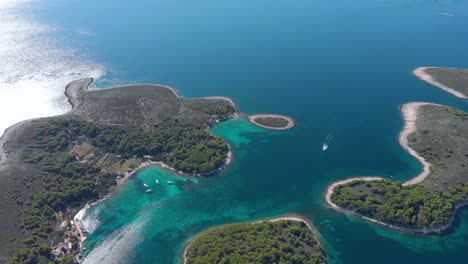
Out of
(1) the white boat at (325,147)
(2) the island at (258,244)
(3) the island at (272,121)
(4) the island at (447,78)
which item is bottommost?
(2) the island at (258,244)

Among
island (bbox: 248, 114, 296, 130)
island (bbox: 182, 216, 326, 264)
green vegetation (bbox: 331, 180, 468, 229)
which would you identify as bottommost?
island (bbox: 182, 216, 326, 264)

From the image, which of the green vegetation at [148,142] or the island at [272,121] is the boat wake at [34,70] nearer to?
the green vegetation at [148,142]

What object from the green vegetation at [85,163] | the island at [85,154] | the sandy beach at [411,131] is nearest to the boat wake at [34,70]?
the island at [85,154]

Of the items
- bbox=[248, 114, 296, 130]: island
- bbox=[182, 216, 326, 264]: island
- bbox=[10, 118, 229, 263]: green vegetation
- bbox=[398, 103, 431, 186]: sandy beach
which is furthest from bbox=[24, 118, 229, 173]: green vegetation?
bbox=[398, 103, 431, 186]: sandy beach

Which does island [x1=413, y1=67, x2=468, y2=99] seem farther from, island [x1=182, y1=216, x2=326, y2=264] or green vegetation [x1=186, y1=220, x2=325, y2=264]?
green vegetation [x1=186, y1=220, x2=325, y2=264]

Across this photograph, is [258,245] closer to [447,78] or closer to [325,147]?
[325,147]

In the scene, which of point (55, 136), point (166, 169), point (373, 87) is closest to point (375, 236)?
point (166, 169)

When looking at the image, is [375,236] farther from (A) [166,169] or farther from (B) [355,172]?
(A) [166,169]
